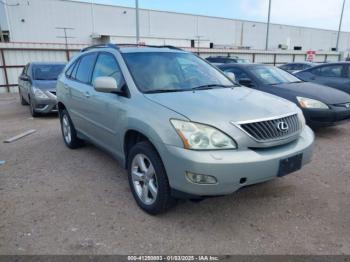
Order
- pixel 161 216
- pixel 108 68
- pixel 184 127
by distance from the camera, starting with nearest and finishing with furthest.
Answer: pixel 184 127 < pixel 161 216 < pixel 108 68

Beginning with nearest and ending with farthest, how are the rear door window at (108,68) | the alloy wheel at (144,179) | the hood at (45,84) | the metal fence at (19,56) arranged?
the alloy wheel at (144,179)
the rear door window at (108,68)
the hood at (45,84)
the metal fence at (19,56)

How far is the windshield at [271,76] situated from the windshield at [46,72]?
19.8ft

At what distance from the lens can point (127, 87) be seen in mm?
3238

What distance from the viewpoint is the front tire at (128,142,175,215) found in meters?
2.75

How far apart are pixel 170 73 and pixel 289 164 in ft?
5.67

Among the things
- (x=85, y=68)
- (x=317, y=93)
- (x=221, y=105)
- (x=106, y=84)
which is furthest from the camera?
(x=317, y=93)

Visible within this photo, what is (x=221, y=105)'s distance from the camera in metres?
2.83

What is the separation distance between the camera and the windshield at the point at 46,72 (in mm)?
8810

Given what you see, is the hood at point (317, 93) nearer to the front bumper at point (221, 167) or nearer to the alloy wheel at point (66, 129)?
the front bumper at point (221, 167)

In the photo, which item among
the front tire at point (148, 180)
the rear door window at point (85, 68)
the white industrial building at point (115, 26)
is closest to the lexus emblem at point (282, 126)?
the front tire at point (148, 180)

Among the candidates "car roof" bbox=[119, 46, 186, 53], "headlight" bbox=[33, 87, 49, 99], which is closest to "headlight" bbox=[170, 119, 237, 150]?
"car roof" bbox=[119, 46, 186, 53]

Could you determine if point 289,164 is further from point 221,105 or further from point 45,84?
point 45,84

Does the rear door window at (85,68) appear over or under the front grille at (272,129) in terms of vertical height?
over

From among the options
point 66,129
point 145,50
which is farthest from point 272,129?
point 66,129
